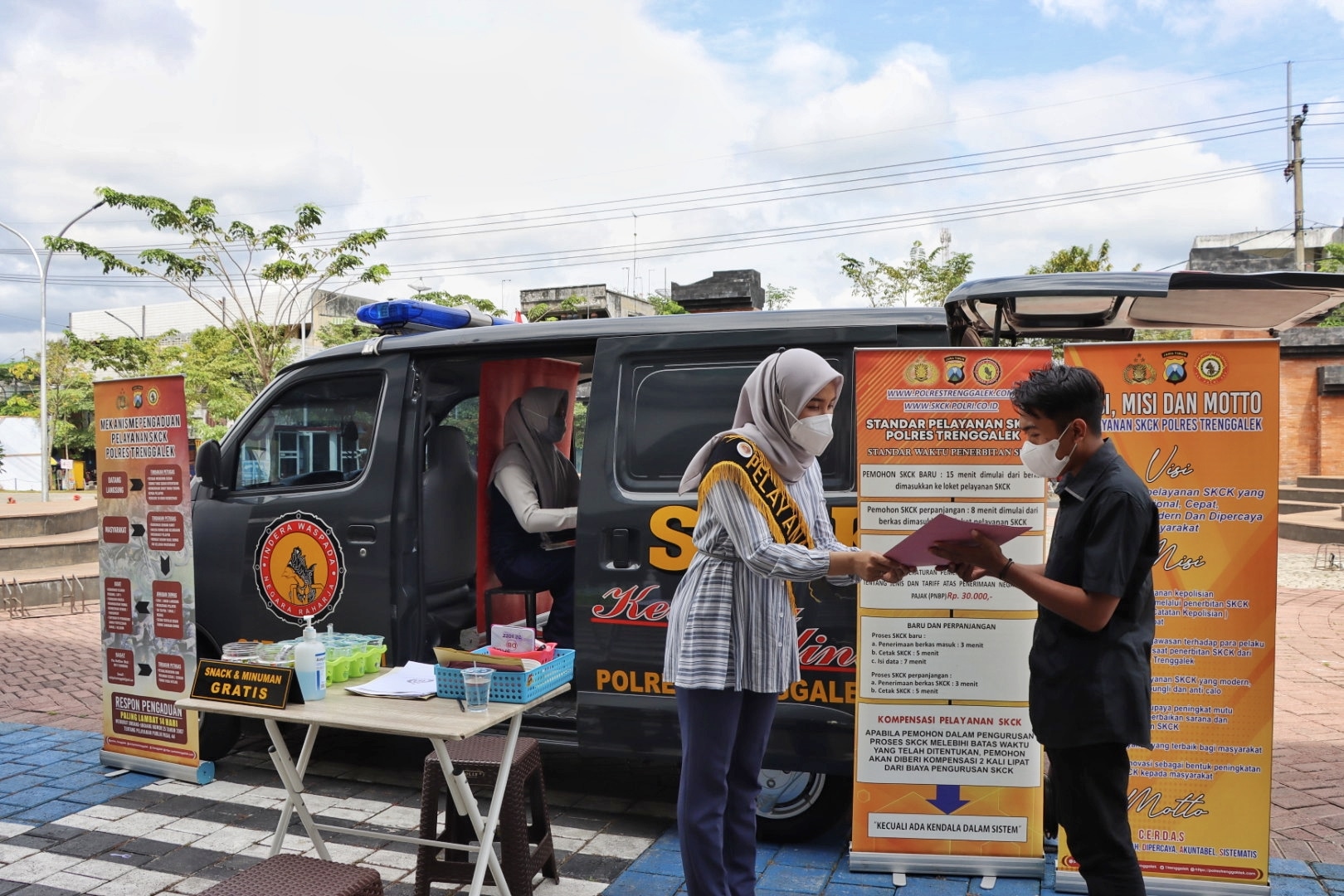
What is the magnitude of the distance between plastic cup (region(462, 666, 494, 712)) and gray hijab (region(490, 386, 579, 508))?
2.05 meters

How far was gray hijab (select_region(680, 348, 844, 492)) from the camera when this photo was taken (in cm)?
278

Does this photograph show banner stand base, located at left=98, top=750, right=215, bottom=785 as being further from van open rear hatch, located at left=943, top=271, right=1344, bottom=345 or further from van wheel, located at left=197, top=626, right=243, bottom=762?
van open rear hatch, located at left=943, top=271, right=1344, bottom=345

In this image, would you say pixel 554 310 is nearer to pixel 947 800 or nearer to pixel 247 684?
pixel 947 800

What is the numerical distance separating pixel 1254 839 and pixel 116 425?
5.34m

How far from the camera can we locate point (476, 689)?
3.03 m

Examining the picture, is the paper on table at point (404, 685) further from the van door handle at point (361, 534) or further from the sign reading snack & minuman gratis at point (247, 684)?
the van door handle at point (361, 534)

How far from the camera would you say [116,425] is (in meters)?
5.14

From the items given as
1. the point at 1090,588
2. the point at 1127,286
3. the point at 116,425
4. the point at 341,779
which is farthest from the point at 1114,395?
the point at 116,425

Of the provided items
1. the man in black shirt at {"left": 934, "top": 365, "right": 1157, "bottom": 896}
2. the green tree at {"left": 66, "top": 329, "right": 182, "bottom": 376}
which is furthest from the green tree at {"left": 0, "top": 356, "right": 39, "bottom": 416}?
the man in black shirt at {"left": 934, "top": 365, "right": 1157, "bottom": 896}

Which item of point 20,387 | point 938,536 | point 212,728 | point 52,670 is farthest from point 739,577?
point 20,387

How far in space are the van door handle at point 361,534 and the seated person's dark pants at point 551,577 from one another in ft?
2.50

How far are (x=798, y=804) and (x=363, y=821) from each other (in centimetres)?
188

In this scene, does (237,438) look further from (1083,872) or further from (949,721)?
(1083,872)

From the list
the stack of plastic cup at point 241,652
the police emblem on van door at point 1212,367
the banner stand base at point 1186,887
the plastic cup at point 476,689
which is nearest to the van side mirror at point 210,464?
the stack of plastic cup at point 241,652
